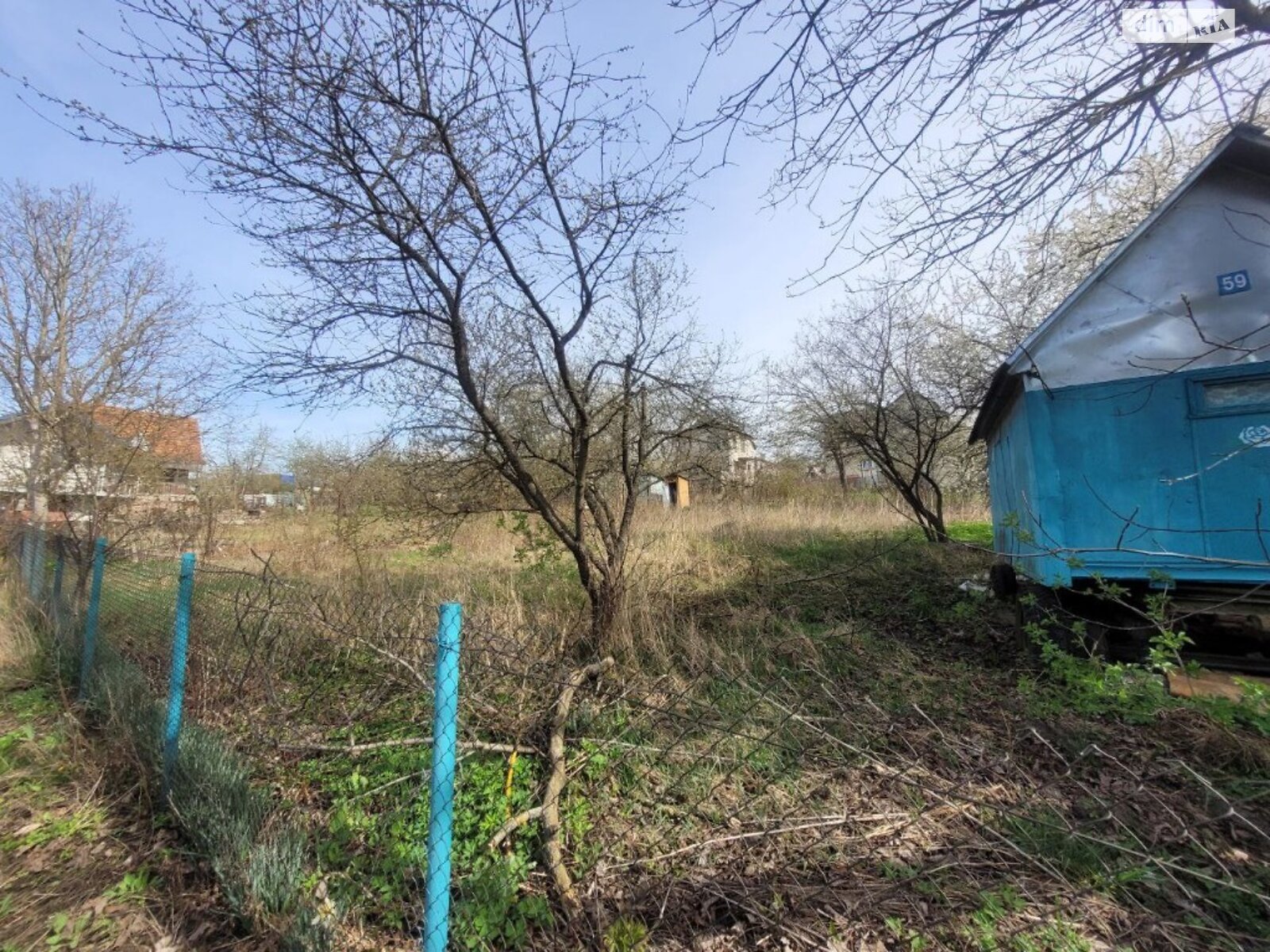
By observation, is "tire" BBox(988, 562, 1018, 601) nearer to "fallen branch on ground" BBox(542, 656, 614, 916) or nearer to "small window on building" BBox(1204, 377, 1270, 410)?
"small window on building" BBox(1204, 377, 1270, 410)

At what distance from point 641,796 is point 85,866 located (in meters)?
2.77

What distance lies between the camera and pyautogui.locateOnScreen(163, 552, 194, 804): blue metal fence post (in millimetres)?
3242

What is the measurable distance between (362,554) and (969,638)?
857 cm

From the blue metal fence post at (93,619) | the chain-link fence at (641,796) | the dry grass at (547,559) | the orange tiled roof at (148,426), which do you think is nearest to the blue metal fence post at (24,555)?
the orange tiled roof at (148,426)

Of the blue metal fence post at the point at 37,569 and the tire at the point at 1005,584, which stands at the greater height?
the blue metal fence post at the point at 37,569

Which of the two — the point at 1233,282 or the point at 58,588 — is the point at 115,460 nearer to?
the point at 58,588

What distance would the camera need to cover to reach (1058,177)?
12.4ft

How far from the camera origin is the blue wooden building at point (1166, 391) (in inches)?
195

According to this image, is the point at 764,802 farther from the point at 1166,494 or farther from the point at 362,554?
the point at 362,554

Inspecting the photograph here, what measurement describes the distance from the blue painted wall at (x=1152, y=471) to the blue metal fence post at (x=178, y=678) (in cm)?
573

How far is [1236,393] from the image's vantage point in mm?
5004

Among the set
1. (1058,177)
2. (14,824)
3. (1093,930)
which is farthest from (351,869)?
(1058,177)

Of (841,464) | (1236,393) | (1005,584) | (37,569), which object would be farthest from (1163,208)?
(37,569)

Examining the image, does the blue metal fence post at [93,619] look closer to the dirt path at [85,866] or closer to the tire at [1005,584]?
the dirt path at [85,866]
